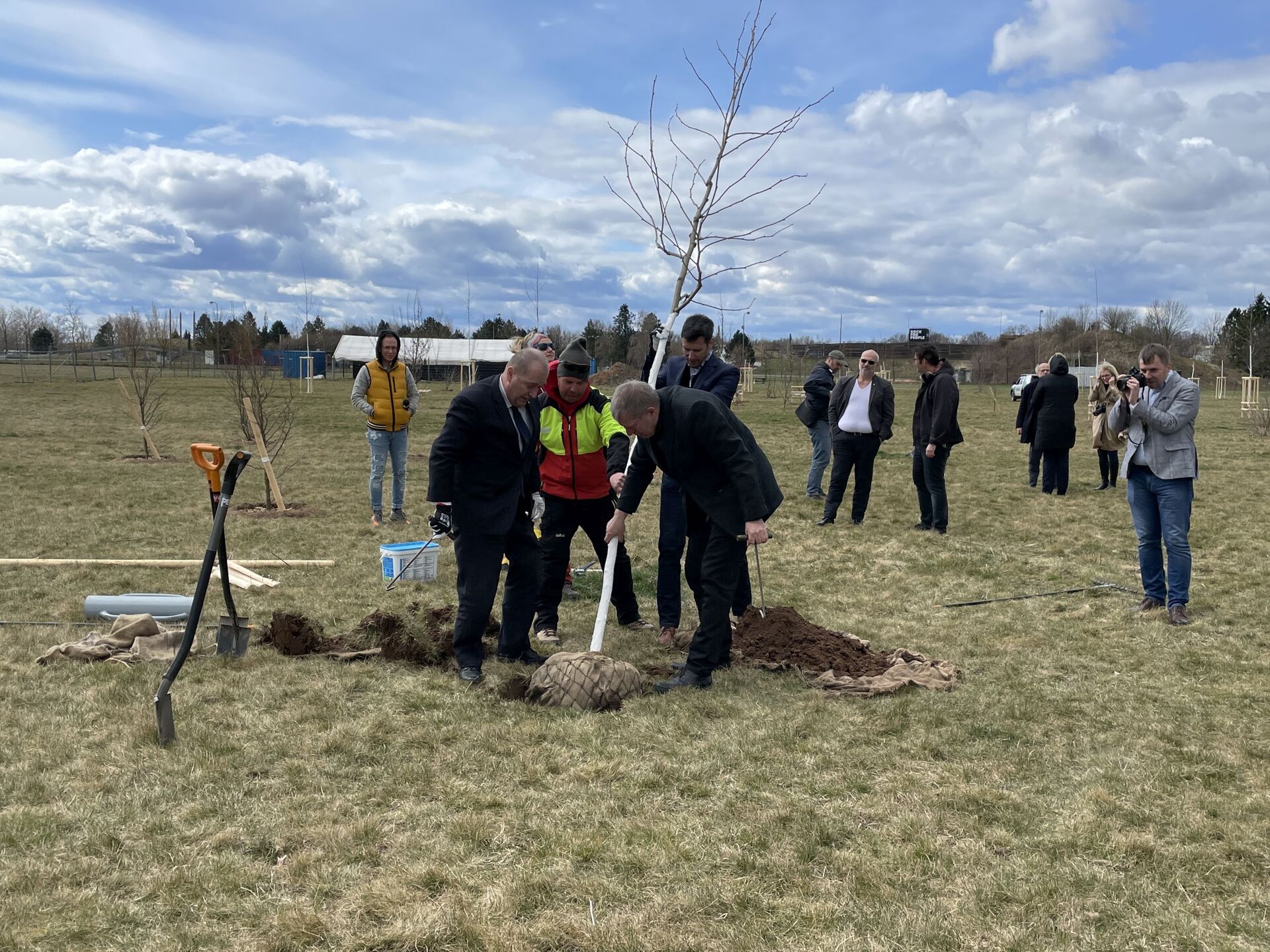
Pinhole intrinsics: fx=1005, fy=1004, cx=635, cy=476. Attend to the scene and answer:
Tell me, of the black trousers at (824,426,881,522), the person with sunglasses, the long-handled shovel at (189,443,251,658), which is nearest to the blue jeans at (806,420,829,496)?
the person with sunglasses

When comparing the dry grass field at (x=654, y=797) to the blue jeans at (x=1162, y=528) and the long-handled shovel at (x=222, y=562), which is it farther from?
the blue jeans at (x=1162, y=528)

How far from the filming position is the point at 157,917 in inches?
126

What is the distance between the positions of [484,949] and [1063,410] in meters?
12.3

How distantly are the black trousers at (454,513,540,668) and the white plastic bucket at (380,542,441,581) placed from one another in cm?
209

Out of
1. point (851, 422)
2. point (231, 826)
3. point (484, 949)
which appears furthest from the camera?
point (851, 422)

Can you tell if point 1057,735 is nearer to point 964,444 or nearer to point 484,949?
point 484,949

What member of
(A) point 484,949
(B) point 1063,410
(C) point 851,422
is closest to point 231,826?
(A) point 484,949

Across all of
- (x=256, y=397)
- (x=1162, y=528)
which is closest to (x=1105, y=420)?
(x=1162, y=528)

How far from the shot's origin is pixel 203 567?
4676 mm

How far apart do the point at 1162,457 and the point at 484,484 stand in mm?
4753

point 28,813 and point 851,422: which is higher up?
point 851,422

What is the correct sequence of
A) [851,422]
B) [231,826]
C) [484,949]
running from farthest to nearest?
[851,422] → [231,826] → [484,949]

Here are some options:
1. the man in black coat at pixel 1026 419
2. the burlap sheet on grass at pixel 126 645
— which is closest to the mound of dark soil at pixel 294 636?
the burlap sheet on grass at pixel 126 645

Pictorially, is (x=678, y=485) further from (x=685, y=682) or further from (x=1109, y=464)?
(x=1109, y=464)
